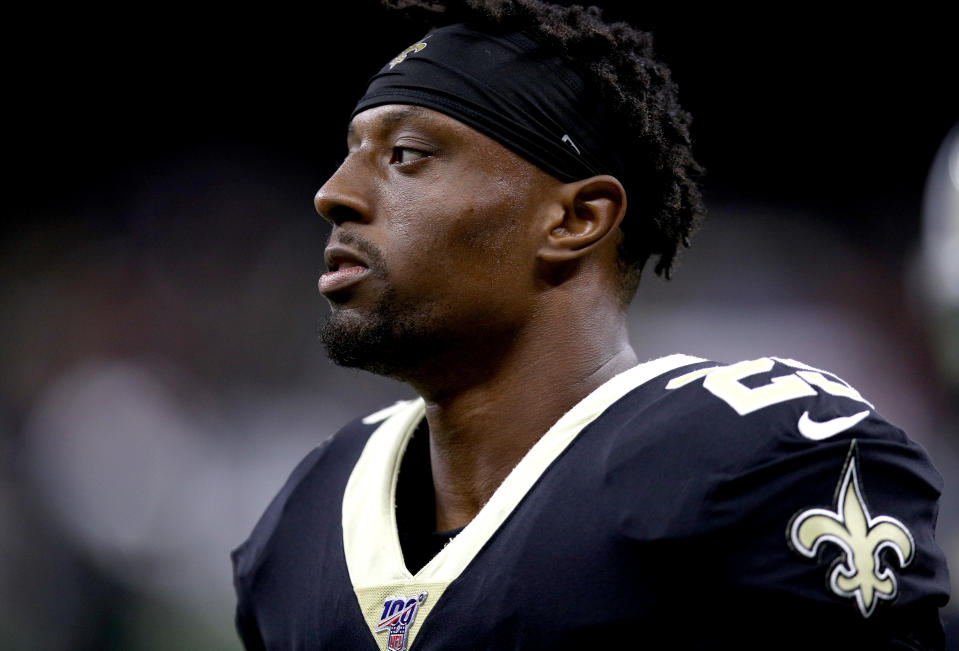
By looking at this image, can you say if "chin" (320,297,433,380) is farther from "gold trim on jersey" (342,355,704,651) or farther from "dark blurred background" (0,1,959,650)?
"dark blurred background" (0,1,959,650)

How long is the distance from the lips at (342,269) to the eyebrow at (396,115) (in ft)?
0.73

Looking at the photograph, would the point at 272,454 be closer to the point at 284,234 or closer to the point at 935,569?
the point at 284,234

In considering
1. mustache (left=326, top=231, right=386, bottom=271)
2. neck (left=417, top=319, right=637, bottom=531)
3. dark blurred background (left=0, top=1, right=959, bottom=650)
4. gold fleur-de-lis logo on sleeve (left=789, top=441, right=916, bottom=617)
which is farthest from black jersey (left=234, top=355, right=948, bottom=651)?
dark blurred background (left=0, top=1, right=959, bottom=650)

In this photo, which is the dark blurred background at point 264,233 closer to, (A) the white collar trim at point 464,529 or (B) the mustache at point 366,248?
(A) the white collar trim at point 464,529

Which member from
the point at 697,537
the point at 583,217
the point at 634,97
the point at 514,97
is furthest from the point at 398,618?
the point at 634,97

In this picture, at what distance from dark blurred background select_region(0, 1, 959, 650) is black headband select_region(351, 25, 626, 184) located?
3.14 meters

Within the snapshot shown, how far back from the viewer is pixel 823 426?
1.31m

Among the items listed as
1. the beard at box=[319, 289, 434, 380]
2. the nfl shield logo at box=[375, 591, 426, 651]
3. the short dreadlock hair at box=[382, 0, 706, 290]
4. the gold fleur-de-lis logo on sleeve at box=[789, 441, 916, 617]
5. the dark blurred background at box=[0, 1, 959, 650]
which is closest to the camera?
the gold fleur-de-lis logo on sleeve at box=[789, 441, 916, 617]

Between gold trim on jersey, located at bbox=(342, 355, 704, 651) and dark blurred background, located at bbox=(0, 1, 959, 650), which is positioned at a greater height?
dark blurred background, located at bbox=(0, 1, 959, 650)

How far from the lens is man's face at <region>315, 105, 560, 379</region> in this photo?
1626mm

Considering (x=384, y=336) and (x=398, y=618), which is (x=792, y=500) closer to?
(x=398, y=618)

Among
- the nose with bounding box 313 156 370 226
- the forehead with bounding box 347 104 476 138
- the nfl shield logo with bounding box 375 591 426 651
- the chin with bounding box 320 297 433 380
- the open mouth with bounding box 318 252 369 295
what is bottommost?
the nfl shield logo with bounding box 375 591 426 651

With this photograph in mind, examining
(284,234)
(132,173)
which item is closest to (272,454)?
(284,234)

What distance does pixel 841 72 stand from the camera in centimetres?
537
